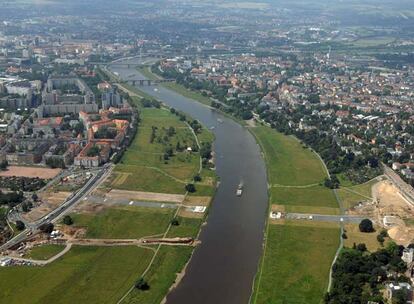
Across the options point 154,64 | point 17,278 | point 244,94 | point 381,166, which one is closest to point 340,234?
point 381,166

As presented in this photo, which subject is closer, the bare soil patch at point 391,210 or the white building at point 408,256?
the white building at point 408,256

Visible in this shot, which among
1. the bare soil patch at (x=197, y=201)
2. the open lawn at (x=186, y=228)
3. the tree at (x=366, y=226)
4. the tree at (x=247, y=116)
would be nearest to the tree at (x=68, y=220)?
the open lawn at (x=186, y=228)

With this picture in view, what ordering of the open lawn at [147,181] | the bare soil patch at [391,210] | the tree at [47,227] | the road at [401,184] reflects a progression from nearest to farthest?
the tree at [47,227]
the bare soil patch at [391,210]
the road at [401,184]
the open lawn at [147,181]

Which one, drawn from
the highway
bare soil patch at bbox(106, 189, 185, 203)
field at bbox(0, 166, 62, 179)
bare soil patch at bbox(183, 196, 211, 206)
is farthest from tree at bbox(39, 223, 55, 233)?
field at bbox(0, 166, 62, 179)

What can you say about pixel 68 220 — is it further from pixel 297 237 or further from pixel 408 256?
pixel 408 256

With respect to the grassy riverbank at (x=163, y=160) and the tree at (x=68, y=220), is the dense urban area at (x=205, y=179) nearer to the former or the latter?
the grassy riverbank at (x=163, y=160)

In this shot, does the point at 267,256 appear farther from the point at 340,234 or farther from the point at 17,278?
the point at 17,278
